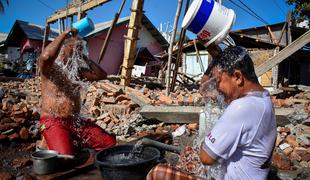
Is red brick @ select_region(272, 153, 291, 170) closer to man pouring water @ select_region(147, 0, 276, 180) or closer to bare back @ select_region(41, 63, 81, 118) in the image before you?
man pouring water @ select_region(147, 0, 276, 180)

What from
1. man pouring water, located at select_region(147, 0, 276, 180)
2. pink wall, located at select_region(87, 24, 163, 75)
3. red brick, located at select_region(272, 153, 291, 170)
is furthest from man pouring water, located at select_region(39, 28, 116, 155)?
pink wall, located at select_region(87, 24, 163, 75)

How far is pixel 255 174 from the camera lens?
163 cm

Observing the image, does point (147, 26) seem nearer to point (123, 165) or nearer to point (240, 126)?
point (123, 165)

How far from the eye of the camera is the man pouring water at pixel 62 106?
3224 mm

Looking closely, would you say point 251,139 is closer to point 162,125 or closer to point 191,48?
point 162,125

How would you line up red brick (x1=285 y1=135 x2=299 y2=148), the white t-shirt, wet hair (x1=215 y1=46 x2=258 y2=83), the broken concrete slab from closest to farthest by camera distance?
the white t-shirt → wet hair (x1=215 y1=46 x2=258 y2=83) → red brick (x1=285 y1=135 x2=299 y2=148) → the broken concrete slab

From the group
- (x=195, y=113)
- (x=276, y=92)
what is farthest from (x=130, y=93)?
(x=276, y=92)

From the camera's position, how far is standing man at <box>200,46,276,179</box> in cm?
150

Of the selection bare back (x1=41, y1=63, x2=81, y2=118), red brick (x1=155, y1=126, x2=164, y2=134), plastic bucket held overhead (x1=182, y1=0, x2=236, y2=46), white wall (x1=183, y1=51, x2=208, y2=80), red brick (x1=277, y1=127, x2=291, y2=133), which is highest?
white wall (x1=183, y1=51, x2=208, y2=80)

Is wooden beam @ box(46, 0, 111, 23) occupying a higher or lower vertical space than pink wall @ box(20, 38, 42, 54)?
higher

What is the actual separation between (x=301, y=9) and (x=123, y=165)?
1714 cm

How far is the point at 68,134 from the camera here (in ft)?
11.0

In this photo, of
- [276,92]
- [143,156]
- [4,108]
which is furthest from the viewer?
[276,92]

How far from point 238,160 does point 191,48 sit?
553 inches
